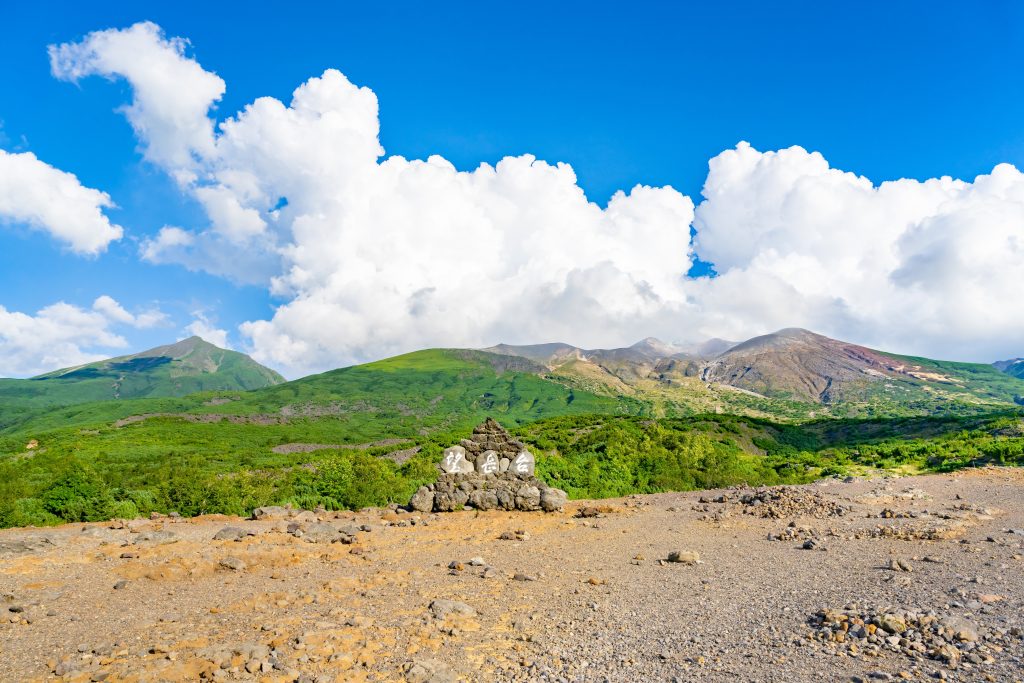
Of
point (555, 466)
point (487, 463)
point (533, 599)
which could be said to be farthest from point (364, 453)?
point (533, 599)

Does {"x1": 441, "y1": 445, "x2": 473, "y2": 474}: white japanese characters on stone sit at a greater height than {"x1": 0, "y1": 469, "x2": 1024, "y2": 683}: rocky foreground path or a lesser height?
greater

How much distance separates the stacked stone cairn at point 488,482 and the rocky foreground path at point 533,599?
11.0 feet

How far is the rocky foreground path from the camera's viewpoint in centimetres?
838

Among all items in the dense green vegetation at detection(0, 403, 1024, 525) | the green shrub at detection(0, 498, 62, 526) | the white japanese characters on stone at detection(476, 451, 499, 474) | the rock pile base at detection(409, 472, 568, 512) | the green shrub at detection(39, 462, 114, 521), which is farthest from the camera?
the white japanese characters on stone at detection(476, 451, 499, 474)

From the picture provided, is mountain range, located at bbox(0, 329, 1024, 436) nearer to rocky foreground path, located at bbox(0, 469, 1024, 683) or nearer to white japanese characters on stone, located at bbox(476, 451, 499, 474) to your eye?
white japanese characters on stone, located at bbox(476, 451, 499, 474)

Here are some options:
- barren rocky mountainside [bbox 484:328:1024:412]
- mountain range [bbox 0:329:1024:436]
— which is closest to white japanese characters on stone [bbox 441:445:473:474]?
mountain range [bbox 0:329:1024:436]

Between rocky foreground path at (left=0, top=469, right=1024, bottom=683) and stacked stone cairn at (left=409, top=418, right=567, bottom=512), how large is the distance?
132 inches

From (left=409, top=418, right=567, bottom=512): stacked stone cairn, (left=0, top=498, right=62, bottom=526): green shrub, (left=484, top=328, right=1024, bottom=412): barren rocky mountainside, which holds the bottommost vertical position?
(left=0, top=498, right=62, bottom=526): green shrub

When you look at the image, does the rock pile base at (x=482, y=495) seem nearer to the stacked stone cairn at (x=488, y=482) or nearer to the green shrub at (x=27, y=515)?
the stacked stone cairn at (x=488, y=482)

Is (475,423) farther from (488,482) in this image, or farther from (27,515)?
(27,515)

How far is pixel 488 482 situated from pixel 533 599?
13970 mm

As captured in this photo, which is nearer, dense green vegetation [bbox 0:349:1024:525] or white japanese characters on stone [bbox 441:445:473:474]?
dense green vegetation [bbox 0:349:1024:525]

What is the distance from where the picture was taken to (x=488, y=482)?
2577cm

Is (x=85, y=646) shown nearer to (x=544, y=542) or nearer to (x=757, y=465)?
(x=544, y=542)
